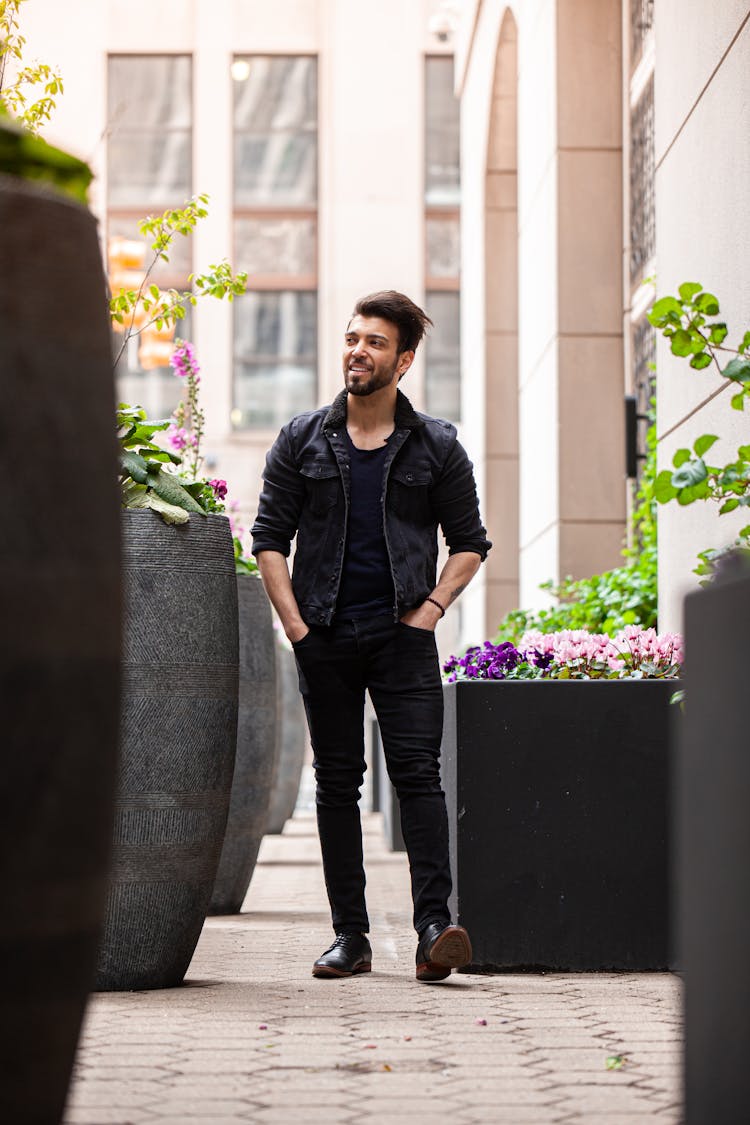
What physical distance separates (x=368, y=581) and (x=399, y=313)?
2.74ft

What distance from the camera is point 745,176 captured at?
5969 mm

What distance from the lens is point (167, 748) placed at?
4.75 meters

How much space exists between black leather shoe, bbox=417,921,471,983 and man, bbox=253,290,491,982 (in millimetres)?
25

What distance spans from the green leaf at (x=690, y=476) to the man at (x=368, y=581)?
133 centimetres

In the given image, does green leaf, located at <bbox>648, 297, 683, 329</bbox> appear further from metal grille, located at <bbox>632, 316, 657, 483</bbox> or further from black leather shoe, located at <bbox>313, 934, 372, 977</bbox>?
metal grille, located at <bbox>632, 316, 657, 483</bbox>

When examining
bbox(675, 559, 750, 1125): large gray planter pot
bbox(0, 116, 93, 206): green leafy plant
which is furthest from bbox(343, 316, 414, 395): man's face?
bbox(675, 559, 750, 1125): large gray planter pot

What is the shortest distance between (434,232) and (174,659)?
25.0 m

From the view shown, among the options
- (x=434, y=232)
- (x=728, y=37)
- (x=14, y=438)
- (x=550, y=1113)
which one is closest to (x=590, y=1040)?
(x=550, y=1113)

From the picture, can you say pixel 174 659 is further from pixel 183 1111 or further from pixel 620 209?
pixel 620 209

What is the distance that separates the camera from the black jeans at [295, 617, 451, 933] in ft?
17.1

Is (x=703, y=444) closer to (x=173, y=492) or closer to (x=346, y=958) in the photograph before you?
(x=173, y=492)

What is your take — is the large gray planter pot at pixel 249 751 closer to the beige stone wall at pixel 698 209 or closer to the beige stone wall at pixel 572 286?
the beige stone wall at pixel 698 209

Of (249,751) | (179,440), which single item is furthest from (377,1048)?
(179,440)

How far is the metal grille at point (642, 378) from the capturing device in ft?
32.9
